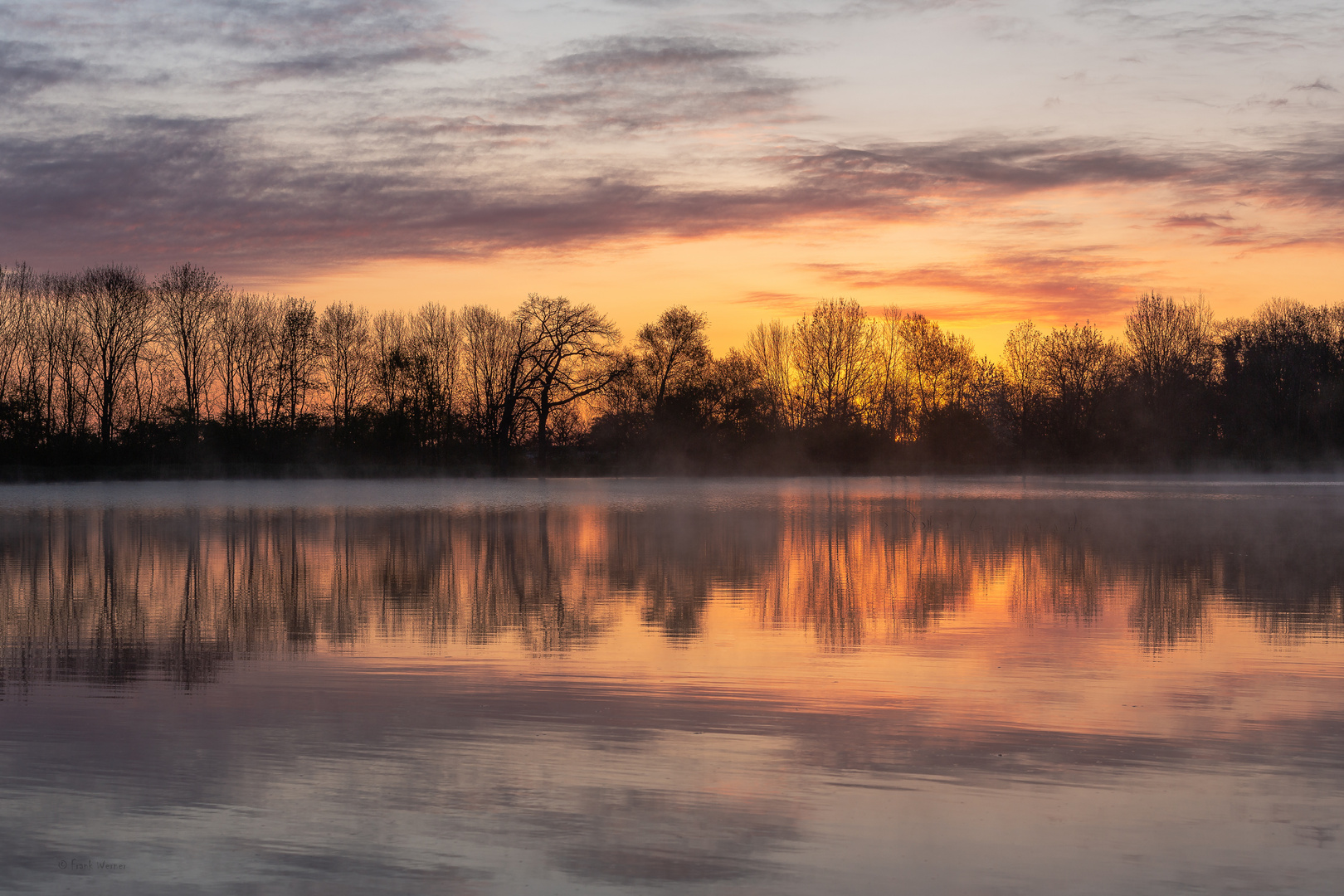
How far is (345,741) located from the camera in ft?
22.8

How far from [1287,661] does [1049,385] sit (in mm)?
72463

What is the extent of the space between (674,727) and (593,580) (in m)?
8.50

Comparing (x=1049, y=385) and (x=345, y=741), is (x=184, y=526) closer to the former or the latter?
(x=345, y=741)

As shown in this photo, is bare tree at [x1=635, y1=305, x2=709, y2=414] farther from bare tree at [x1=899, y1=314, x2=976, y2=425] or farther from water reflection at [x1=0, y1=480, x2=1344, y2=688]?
water reflection at [x1=0, y1=480, x2=1344, y2=688]

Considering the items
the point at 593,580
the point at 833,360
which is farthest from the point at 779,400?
the point at 593,580

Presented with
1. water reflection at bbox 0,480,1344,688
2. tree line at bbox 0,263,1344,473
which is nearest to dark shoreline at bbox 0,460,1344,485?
tree line at bbox 0,263,1344,473

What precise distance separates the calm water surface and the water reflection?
10 centimetres

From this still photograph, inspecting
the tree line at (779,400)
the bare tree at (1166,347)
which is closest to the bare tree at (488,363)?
the tree line at (779,400)

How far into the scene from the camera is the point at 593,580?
A: 1577 cm

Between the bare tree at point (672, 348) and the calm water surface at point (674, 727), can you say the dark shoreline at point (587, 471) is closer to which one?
the bare tree at point (672, 348)

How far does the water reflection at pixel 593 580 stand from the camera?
11.0 metres

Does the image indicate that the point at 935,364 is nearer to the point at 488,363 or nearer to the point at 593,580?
the point at 488,363

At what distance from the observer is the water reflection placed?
11.0m

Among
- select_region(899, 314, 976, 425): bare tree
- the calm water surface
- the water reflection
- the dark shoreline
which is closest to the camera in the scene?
the calm water surface
